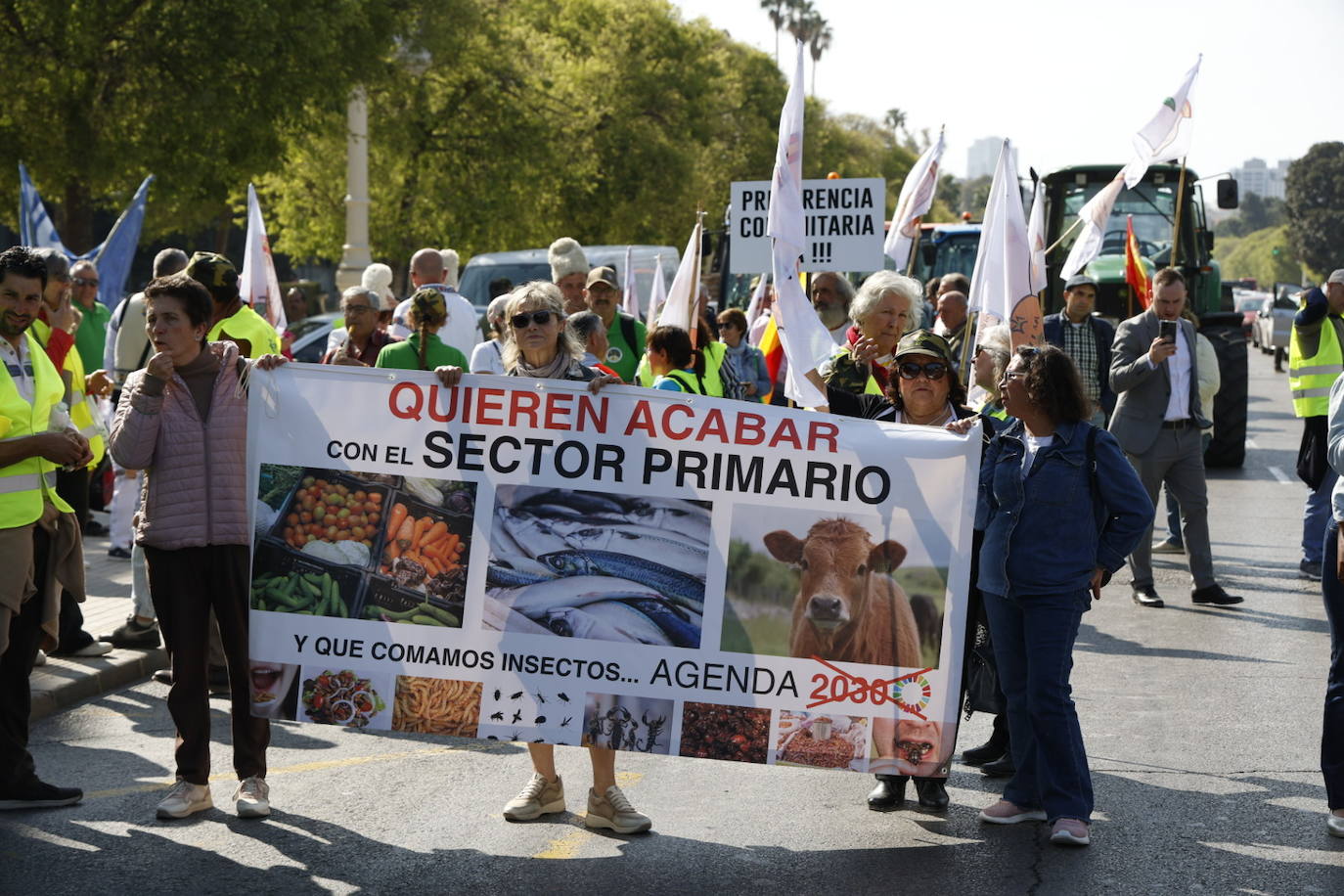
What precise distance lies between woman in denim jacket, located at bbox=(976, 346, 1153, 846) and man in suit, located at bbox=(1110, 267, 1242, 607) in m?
5.28

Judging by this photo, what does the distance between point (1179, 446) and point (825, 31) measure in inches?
4188

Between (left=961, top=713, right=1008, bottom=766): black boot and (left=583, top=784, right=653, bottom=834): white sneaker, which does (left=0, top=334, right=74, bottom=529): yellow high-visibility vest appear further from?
(left=961, top=713, right=1008, bottom=766): black boot

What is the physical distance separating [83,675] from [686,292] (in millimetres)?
4144

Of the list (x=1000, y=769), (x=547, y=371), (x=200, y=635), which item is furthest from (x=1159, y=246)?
(x=200, y=635)

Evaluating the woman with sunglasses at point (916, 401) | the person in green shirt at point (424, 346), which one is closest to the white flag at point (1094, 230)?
the person in green shirt at point (424, 346)

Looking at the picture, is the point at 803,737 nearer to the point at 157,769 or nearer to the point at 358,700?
the point at 358,700

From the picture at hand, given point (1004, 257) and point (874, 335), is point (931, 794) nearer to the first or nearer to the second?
point (874, 335)

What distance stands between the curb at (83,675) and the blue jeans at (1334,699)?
219 inches

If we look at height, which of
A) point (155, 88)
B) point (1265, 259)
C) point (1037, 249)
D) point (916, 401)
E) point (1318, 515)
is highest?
point (1265, 259)

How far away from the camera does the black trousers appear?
621 centimetres

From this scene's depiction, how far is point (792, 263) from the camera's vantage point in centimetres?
711

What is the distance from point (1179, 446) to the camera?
11.0 m

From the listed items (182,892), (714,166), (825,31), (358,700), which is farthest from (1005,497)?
(825,31)

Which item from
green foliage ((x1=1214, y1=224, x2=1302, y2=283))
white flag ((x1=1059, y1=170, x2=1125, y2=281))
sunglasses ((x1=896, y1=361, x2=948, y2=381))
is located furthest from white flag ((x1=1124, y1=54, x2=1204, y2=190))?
green foliage ((x1=1214, y1=224, x2=1302, y2=283))
